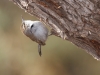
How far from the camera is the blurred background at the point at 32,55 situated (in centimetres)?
531

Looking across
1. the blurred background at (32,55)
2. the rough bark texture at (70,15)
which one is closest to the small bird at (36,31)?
the rough bark texture at (70,15)

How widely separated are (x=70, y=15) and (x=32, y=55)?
3.70 m

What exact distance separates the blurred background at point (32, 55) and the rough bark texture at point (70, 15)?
3341 mm

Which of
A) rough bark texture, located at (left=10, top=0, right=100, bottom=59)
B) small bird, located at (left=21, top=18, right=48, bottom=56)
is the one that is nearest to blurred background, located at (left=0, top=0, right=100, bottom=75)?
small bird, located at (left=21, top=18, right=48, bottom=56)

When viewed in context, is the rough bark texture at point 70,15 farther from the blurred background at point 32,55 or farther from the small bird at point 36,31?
the blurred background at point 32,55

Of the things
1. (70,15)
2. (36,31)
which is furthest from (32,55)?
(70,15)

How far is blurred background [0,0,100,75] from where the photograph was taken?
5.31m

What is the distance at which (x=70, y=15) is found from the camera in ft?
6.07

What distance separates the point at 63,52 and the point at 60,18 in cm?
348

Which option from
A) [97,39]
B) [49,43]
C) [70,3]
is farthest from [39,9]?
[49,43]

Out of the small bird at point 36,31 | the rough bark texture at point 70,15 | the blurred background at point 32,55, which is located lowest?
the blurred background at point 32,55

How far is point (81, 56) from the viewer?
17.4 feet

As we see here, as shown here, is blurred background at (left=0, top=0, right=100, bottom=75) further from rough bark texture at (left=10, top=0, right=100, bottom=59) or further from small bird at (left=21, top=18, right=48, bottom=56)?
rough bark texture at (left=10, top=0, right=100, bottom=59)

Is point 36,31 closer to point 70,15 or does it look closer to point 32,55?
point 70,15
